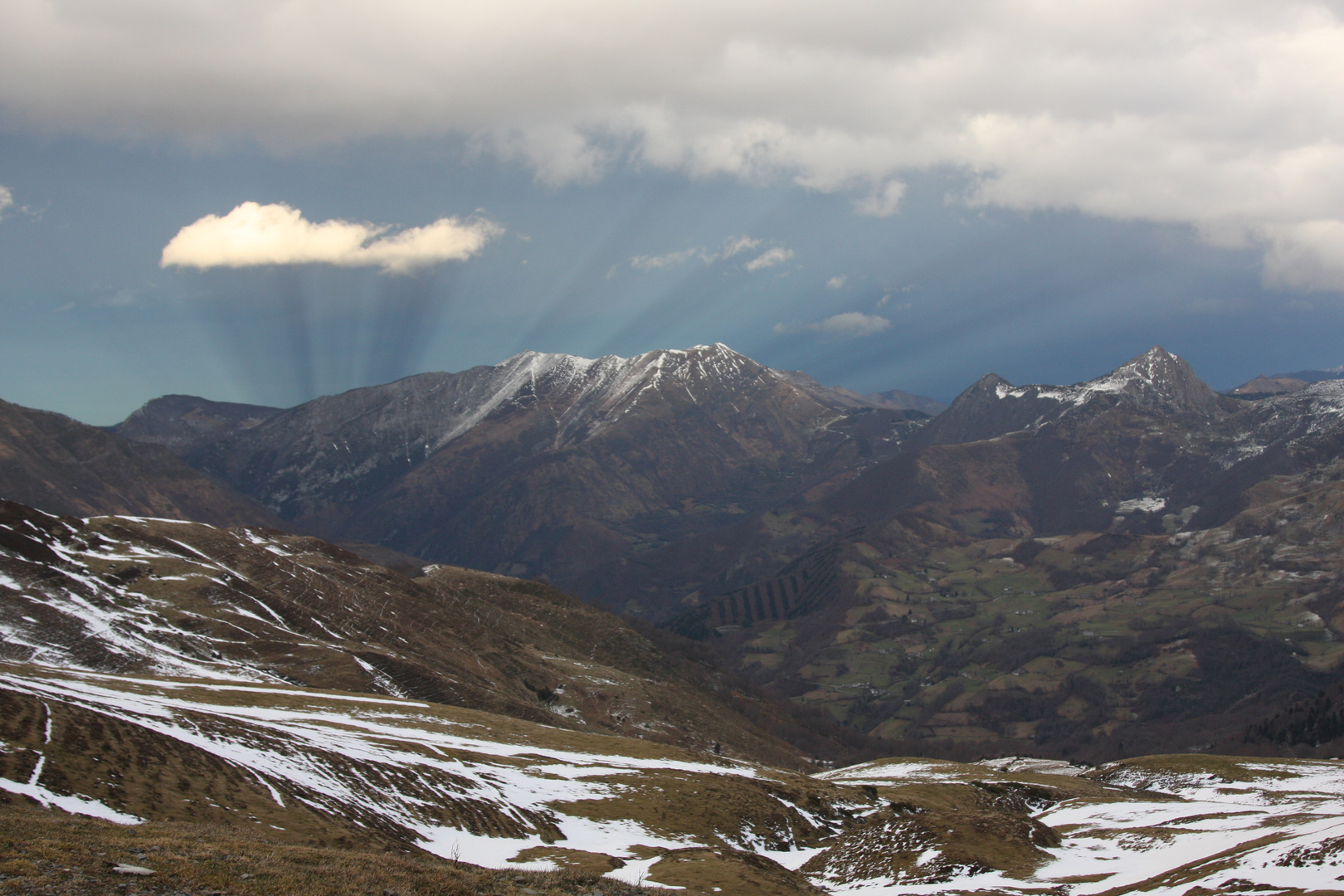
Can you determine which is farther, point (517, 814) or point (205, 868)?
point (517, 814)

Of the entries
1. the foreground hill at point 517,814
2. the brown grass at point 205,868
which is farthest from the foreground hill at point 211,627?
the brown grass at point 205,868

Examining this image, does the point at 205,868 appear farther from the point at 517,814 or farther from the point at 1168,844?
the point at 1168,844

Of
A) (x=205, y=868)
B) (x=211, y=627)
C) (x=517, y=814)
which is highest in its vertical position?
(x=211, y=627)

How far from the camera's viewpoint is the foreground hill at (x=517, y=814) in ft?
153

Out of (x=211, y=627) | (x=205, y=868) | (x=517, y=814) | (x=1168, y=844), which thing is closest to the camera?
(x=205, y=868)

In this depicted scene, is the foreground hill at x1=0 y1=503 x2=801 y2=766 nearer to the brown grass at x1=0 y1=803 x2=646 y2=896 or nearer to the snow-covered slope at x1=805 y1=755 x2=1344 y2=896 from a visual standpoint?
the snow-covered slope at x1=805 y1=755 x2=1344 y2=896

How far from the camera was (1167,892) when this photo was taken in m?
56.3

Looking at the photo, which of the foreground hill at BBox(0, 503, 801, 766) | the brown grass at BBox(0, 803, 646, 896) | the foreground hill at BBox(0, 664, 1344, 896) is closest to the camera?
the brown grass at BBox(0, 803, 646, 896)

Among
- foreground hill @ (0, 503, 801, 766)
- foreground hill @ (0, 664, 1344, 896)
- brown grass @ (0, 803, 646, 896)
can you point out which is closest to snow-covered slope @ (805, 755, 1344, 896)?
foreground hill @ (0, 664, 1344, 896)

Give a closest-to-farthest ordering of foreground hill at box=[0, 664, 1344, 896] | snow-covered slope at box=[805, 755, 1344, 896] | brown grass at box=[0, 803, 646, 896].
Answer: brown grass at box=[0, 803, 646, 896] → foreground hill at box=[0, 664, 1344, 896] → snow-covered slope at box=[805, 755, 1344, 896]

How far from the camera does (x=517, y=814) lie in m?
72.2

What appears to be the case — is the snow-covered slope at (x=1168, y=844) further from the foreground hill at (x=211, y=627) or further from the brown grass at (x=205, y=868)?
the foreground hill at (x=211, y=627)

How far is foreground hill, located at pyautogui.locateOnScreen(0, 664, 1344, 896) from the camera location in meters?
46.5

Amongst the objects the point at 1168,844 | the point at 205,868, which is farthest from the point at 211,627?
the point at 1168,844
